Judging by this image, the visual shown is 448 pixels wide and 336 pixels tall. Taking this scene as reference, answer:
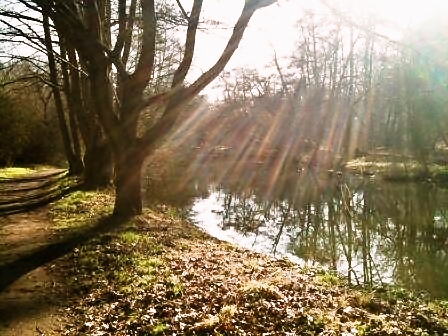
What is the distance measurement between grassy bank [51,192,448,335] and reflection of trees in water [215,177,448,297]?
228 cm

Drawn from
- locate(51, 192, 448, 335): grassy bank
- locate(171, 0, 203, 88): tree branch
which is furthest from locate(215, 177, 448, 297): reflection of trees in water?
locate(171, 0, 203, 88): tree branch

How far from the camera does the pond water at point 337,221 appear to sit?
42.7 feet

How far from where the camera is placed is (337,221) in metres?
19.5

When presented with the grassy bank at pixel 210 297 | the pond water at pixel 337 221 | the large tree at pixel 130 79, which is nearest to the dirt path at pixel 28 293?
the grassy bank at pixel 210 297

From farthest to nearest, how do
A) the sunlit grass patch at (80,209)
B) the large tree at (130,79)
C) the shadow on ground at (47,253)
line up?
the sunlit grass patch at (80,209), the large tree at (130,79), the shadow on ground at (47,253)

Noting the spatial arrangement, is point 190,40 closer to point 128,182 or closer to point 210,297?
point 128,182

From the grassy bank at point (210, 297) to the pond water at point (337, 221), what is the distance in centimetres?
262

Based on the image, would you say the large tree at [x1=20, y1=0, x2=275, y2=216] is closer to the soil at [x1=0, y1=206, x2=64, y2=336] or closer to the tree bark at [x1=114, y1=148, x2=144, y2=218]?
the tree bark at [x1=114, y1=148, x2=144, y2=218]

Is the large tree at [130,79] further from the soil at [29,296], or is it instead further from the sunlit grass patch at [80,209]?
the soil at [29,296]

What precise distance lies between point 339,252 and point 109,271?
26.2 feet

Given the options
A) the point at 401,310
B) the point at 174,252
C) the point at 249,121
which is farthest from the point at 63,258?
the point at 249,121

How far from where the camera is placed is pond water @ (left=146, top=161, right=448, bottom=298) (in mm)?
13023

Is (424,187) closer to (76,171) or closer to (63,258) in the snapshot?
(76,171)

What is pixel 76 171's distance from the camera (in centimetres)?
2706
